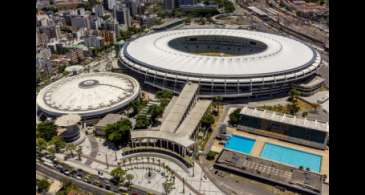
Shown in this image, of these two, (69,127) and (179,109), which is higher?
(179,109)

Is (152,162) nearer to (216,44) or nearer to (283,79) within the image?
(283,79)

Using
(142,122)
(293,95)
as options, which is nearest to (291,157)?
(293,95)

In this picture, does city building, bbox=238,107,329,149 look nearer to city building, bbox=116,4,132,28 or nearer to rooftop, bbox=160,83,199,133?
rooftop, bbox=160,83,199,133

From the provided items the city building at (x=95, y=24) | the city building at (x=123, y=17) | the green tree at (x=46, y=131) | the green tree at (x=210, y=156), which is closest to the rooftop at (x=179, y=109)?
the green tree at (x=210, y=156)

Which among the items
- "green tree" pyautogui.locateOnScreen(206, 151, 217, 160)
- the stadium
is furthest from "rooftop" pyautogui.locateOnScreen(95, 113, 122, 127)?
"green tree" pyautogui.locateOnScreen(206, 151, 217, 160)

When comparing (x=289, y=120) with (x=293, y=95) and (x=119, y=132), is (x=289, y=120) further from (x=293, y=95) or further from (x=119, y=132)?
(x=119, y=132)

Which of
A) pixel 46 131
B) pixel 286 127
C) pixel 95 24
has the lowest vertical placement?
pixel 286 127

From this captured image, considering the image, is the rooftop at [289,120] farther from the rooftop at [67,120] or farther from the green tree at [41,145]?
the green tree at [41,145]

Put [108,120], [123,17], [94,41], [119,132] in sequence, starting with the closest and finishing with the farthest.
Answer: [119,132] → [108,120] → [94,41] → [123,17]
